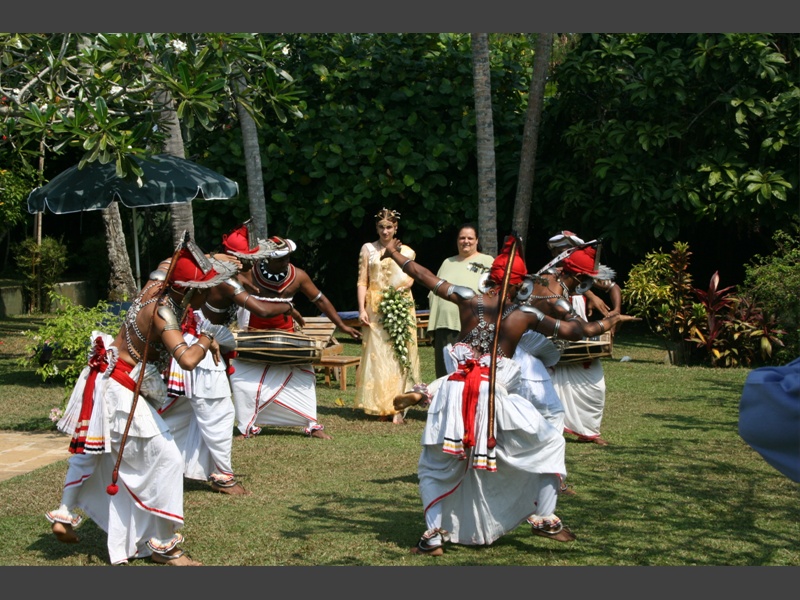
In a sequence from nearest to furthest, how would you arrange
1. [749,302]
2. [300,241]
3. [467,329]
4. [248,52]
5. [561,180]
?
[467,329] → [248,52] → [749,302] → [561,180] → [300,241]

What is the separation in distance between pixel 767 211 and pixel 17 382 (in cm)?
1086

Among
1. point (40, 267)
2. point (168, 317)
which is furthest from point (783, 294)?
point (40, 267)

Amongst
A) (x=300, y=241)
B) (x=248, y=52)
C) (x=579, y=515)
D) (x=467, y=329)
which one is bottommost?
(x=579, y=515)

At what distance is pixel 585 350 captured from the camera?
9.39 m

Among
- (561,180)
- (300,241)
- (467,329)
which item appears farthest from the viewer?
(300,241)

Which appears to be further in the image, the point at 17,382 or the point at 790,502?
the point at 17,382

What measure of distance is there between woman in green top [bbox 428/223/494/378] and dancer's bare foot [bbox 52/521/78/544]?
4279 mm

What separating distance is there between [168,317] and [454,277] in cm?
441

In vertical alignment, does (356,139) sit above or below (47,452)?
above

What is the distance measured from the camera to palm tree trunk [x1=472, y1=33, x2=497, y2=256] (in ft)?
48.1

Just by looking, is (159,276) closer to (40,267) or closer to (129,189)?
(129,189)

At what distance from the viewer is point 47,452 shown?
9.29 meters

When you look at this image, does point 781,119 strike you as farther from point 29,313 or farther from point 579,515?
point 29,313

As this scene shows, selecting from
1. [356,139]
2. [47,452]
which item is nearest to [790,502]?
[47,452]
